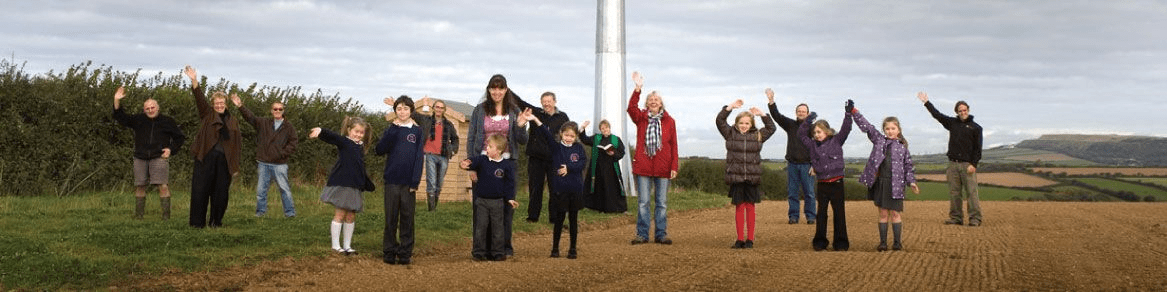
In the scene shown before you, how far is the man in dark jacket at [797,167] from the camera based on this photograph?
15.2 meters

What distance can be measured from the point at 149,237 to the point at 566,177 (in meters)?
4.37

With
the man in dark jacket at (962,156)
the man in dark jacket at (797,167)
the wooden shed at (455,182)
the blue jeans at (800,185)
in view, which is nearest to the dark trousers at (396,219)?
the man in dark jacket at (797,167)

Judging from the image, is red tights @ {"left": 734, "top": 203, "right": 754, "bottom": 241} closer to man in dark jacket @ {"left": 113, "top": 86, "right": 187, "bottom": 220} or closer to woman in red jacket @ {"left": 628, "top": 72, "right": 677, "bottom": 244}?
woman in red jacket @ {"left": 628, "top": 72, "right": 677, "bottom": 244}

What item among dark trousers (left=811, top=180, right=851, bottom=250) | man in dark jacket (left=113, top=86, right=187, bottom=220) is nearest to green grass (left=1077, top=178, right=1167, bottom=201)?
dark trousers (left=811, top=180, right=851, bottom=250)

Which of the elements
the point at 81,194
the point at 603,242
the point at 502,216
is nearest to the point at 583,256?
the point at 502,216

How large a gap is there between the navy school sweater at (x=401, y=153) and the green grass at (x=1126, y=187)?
85.6ft

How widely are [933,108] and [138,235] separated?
11.0 m

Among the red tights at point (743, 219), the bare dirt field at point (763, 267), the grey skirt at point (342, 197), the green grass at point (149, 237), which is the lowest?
the bare dirt field at point (763, 267)

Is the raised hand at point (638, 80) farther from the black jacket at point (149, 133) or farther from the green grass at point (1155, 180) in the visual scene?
the green grass at point (1155, 180)

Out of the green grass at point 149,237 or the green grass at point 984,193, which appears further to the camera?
the green grass at point 984,193

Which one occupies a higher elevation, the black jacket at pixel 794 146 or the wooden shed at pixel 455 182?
the black jacket at pixel 794 146

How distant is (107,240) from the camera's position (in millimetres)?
10734

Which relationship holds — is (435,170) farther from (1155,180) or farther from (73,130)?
(1155,180)

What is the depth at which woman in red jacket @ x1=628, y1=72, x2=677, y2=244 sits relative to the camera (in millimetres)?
12094
